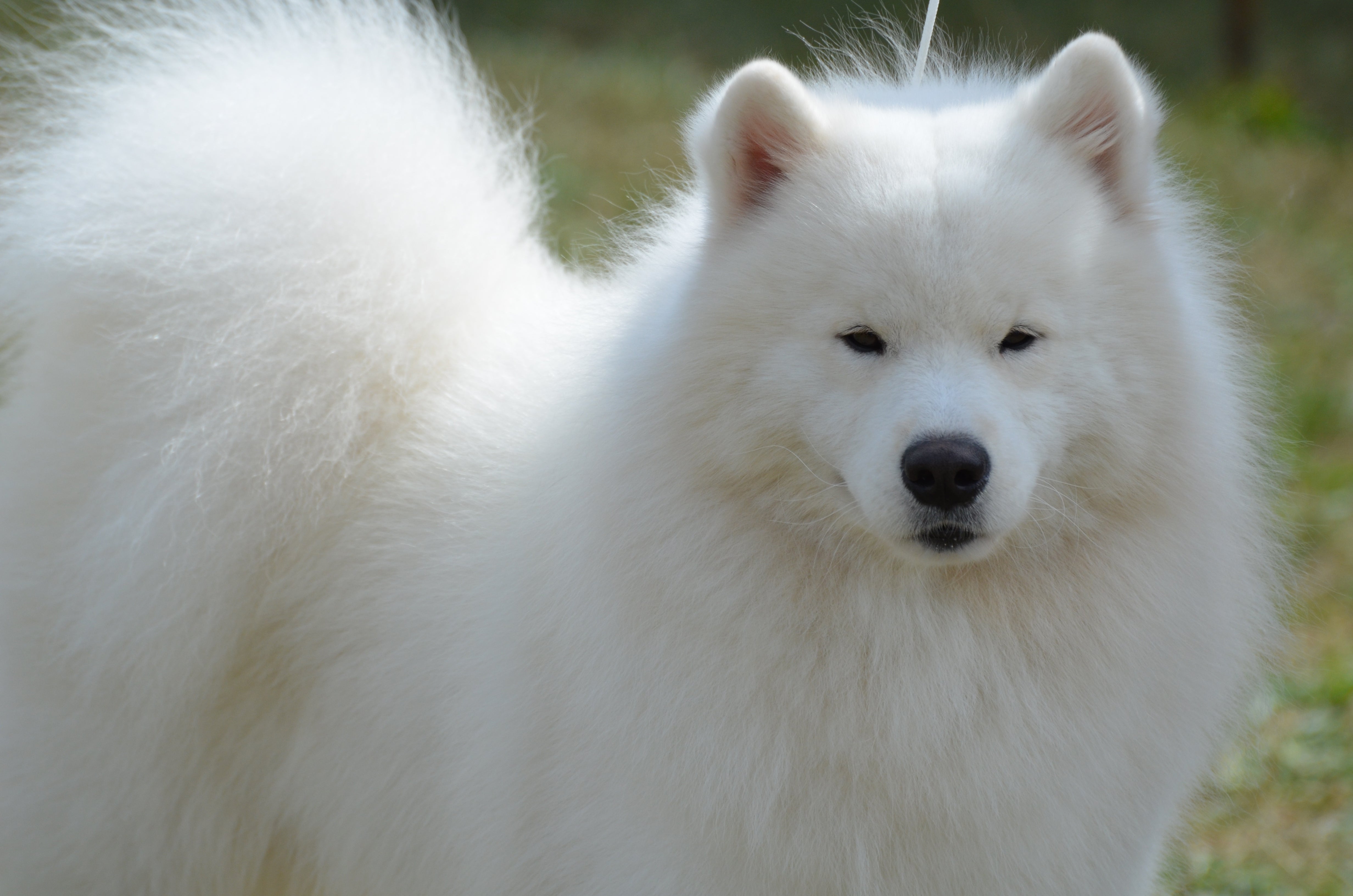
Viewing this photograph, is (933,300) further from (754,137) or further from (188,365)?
(188,365)

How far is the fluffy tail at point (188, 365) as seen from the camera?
9.73 feet

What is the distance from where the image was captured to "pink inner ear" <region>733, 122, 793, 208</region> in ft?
8.33

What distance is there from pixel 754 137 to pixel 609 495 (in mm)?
804

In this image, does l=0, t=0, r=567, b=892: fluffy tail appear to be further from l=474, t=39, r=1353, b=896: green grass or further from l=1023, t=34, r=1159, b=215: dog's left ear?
l=1023, t=34, r=1159, b=215: dog's left ear

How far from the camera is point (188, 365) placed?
117 inches

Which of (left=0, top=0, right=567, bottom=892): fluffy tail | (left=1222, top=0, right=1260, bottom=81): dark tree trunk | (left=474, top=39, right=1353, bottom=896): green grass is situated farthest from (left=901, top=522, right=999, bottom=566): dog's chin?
(left=1222, top=0, right=1260, bottom=81): dark tree trunk

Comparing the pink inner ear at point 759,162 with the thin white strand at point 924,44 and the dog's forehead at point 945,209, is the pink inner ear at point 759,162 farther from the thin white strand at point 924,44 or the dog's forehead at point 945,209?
the thin white strand at point 924,44

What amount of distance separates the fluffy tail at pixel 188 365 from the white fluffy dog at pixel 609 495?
12 millimetres

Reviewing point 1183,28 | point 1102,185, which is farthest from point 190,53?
point 1183,28

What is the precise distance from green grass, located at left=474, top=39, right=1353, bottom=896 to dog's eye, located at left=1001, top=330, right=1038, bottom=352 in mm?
1227

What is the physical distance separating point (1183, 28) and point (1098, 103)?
562 inches

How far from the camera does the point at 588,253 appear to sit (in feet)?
22.9

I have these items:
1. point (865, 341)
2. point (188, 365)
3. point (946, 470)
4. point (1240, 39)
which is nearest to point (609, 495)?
point (865, 341)

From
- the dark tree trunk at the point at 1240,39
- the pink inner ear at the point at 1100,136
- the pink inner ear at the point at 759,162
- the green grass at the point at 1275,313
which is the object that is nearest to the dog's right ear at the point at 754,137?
the pink inner ear at the point at 759,162
